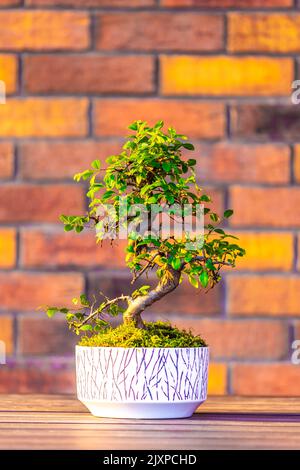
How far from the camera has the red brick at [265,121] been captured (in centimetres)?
197

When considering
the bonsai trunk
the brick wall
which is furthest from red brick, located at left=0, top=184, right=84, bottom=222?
the bonsai trunk

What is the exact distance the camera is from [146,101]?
1.97 metres

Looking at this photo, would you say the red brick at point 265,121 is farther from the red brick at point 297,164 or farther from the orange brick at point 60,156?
the orange brick at point 60,156

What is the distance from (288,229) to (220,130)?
0.26 meters

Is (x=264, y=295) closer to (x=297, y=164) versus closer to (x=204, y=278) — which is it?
(x=297, y=164)

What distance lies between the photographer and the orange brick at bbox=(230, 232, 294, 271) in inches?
76.8

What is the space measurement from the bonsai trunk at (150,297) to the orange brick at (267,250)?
1.66ft

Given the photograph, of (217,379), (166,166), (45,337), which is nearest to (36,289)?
(45,337)

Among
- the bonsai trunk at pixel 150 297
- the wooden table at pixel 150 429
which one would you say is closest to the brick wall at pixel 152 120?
the wooden table at pixel 150 429

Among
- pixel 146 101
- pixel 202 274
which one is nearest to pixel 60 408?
pixel 202 274

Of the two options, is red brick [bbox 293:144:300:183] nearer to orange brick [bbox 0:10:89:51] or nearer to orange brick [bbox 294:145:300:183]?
orange brick [bbox 294:145:300:183]

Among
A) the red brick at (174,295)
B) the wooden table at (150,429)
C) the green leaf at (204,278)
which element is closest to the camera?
the wooden table at (150,429)

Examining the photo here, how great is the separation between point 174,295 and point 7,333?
0.37 metres

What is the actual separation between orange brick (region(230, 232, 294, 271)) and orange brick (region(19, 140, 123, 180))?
0.34 m
